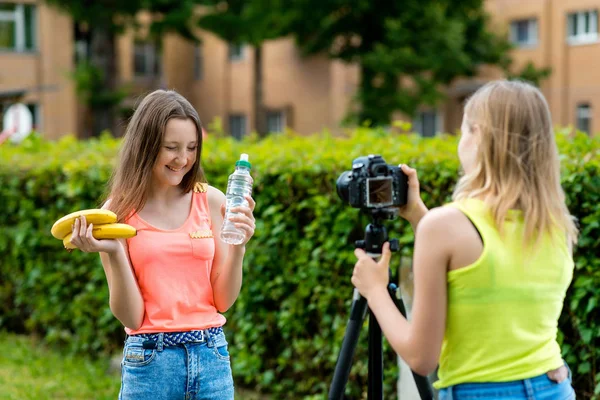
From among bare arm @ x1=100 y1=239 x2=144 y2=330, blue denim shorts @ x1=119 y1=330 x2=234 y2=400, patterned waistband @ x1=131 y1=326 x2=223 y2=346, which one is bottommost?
blue denim shorts @ x1=119 y1=330 x2=234 y2=400

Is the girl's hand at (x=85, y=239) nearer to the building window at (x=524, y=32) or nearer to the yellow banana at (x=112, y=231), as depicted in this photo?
the yellow banana at (x=112, y=231)

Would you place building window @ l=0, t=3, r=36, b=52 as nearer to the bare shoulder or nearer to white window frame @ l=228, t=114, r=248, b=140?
white window frame @ l=228, t=114, r=248, b=140

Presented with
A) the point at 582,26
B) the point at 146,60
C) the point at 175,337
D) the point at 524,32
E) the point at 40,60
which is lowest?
the point at 175,337

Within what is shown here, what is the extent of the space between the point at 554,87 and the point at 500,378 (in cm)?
3031

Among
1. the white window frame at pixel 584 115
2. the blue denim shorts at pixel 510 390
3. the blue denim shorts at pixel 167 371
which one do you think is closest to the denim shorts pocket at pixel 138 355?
the blue denim shorts at pixel 167 371

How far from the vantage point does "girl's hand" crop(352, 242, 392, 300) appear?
7.98 feet

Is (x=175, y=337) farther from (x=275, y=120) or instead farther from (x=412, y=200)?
(x=275, y=120)

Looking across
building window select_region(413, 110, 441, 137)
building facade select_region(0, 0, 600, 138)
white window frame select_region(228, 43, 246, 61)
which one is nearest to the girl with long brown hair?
building facade select_region(0, 0, 600, 138)

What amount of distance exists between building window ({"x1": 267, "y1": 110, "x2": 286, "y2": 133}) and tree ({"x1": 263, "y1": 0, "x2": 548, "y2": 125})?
461 centimetres

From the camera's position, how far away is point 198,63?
126ft

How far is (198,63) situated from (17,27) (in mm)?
8727

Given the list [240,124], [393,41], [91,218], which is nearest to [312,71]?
[393,41]

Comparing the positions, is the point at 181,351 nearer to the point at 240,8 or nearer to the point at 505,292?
the point at 505,292

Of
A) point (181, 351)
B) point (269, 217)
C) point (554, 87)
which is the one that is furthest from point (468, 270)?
point (554, 87)
